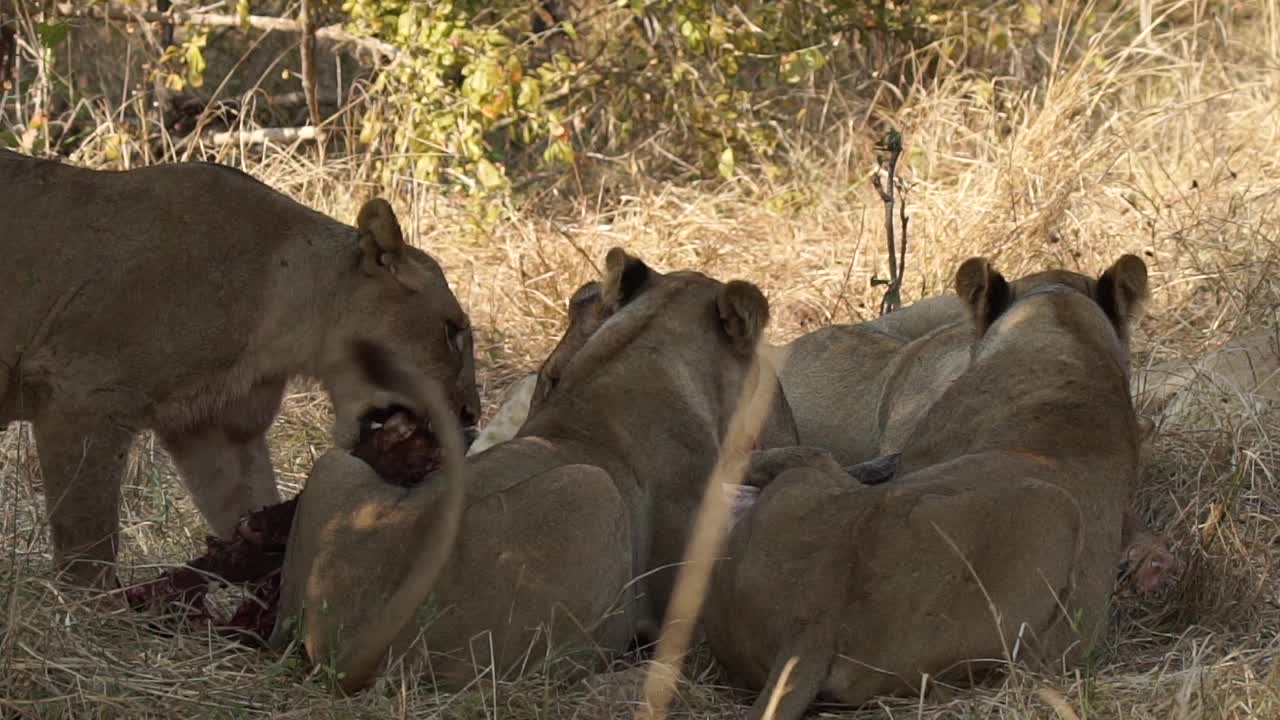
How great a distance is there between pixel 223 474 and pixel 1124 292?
8.26 ft

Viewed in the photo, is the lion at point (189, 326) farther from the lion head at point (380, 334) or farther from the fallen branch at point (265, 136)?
the fallen branch at point (265, 136)

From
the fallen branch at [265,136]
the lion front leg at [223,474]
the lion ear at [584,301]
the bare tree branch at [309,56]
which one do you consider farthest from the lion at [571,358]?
the bare tree branch at [309,56]

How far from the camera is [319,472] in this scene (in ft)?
14.3

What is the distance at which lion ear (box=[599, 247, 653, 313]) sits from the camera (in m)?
5.07

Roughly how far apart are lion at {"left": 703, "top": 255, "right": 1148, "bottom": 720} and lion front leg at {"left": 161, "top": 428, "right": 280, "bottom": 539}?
1565 mm

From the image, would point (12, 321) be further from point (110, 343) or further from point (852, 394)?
point (852, 394)

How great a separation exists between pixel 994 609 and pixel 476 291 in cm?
470

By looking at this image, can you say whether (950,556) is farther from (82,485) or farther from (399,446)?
(82,485)

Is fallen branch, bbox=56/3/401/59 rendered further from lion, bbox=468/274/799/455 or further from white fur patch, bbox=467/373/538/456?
lion, bbox=468/274/799/455

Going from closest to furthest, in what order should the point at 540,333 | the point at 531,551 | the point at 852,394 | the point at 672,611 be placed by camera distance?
the point at 531,551
the point at 672,611
the point at 852,394
the point at 540,333

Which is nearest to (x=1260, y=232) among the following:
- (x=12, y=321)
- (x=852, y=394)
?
(x=852, y=394)

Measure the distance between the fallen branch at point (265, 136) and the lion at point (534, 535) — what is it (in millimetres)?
4696

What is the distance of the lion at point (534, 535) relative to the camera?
13.4 feet

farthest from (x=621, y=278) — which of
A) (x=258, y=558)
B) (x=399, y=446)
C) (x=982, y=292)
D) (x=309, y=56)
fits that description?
(x=309, y=56)
